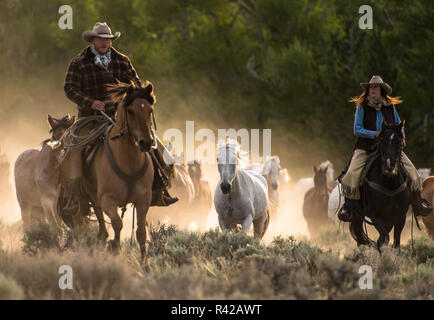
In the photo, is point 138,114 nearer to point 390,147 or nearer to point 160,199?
point 160,199

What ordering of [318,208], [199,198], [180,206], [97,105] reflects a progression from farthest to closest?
1. [318,208]
2. [199,198]
3. [180,206]
4. [97,105]

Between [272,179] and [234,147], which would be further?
[272,179]

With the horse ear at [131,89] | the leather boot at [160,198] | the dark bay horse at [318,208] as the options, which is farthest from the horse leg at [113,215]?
the dark bay horse at [318,208]

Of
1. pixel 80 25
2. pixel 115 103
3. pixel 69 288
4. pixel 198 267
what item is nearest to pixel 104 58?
pixel 115 103

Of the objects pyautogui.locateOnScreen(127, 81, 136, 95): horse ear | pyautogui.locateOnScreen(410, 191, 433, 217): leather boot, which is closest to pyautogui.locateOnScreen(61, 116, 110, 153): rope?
pyautogui.locateOnScreen(127, 81, 136, 95): horse ear

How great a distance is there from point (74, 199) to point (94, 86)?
5.46 feet

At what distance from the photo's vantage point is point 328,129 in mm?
27547

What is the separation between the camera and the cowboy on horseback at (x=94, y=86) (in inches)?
425

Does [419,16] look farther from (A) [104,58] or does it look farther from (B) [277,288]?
(B) [277,288]

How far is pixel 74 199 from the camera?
428 inches

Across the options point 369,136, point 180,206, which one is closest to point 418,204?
point 369,136

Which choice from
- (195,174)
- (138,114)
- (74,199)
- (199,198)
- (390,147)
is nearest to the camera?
(138,114)

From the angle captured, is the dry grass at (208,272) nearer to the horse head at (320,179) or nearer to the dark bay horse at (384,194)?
the dark bay horse at (384,194)

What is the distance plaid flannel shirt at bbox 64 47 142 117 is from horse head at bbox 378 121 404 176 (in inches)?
141
